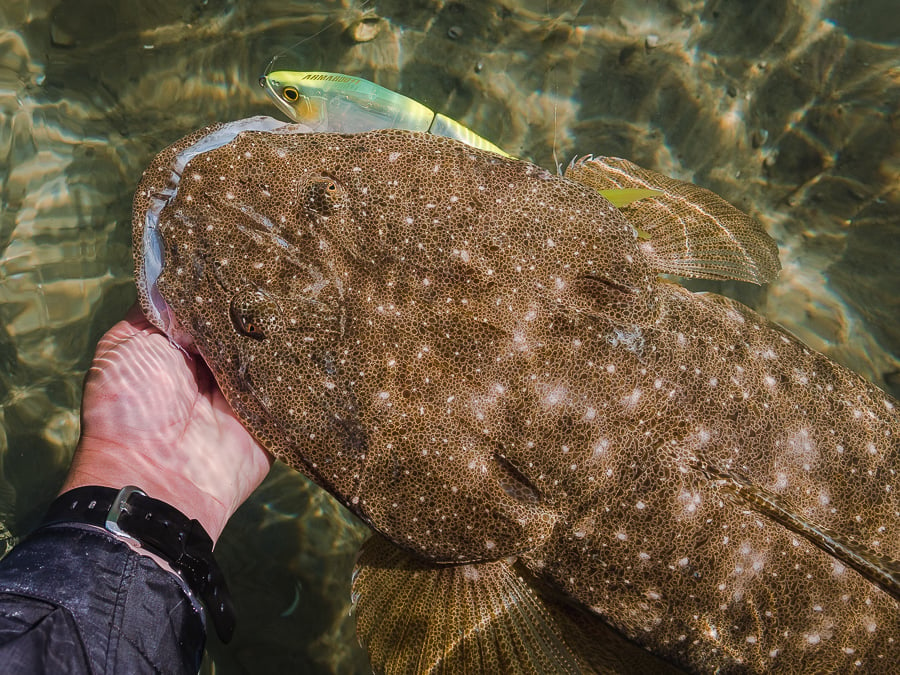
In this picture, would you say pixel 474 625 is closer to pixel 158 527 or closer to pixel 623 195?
pixel 158 527

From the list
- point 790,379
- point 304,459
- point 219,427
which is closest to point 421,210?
point 304,459

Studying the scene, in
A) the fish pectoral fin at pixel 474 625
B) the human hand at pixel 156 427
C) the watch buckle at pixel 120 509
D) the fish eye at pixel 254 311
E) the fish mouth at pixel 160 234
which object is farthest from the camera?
the human hand at pixel 156 427

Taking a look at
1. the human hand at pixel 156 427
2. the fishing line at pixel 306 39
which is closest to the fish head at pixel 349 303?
the human hand at pixel 156 427

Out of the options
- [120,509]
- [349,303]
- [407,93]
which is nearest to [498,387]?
[349,303]

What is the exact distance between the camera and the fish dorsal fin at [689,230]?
3920mm

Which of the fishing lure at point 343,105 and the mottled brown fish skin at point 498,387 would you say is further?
the fishing lure at point 343,105

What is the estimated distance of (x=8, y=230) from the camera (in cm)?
528

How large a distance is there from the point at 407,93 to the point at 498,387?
360 cm

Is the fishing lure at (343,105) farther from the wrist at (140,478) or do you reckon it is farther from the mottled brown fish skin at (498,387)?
the wrist at (140,478)

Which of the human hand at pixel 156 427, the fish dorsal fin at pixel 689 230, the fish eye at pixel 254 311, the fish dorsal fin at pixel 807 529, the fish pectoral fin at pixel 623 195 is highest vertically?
the fish pectoral fin at pixel 623 195

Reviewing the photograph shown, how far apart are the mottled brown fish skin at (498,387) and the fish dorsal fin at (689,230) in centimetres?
72

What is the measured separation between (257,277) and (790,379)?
3.14 meters

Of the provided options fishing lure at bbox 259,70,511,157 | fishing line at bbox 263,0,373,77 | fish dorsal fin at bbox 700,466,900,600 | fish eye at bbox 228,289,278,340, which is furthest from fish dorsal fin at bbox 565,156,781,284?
fishing line at bbox 263,0,373,77

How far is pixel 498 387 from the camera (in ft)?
10.1
